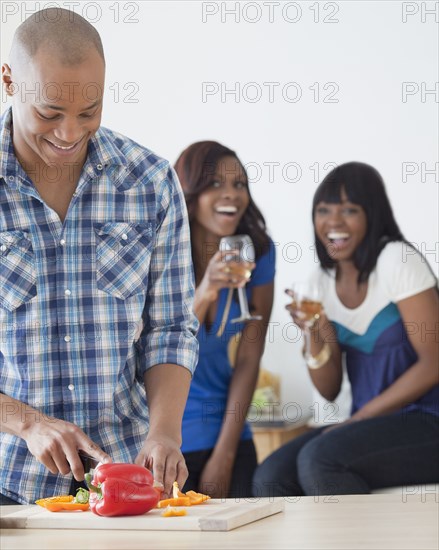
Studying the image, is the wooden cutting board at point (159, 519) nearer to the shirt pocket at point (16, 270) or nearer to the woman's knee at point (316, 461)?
the shirt pocket at point (16, 270)

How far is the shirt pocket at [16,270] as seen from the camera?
152cm

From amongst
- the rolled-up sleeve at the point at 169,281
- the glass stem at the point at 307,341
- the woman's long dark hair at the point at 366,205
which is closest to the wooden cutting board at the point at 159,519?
the rolled-up sleeve at the point at 169,281

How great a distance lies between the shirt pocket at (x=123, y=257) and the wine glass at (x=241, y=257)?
111cm

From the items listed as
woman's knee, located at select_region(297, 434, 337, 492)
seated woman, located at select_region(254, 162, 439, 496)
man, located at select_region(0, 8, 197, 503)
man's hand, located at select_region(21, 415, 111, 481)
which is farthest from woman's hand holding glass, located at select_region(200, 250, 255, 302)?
man's hand, located at select_region(21, 415, 111, 481)

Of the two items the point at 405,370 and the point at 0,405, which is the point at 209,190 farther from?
the point at 0,405

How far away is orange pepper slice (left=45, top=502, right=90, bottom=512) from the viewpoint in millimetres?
1310

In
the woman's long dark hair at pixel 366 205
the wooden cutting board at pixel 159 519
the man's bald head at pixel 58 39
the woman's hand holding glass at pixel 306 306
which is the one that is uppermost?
the man's bald head at pixel 58 39

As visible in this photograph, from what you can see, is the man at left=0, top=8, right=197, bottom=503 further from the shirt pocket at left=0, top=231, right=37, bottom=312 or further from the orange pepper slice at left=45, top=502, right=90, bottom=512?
the orange pepper slice at left=45, top=502, right=90, bottom=512

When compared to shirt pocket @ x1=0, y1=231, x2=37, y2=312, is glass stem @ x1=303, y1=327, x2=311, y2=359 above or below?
below

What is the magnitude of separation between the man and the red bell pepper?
114 mm

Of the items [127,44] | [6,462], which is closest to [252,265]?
[6,462]

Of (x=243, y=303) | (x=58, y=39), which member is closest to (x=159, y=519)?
(x=58, y=39)

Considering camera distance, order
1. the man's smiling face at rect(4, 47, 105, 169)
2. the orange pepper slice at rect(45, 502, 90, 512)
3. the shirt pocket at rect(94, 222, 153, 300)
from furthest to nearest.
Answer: the shirt pocket at rect(94, 222, 153, 300)
the man's smiling face at rect(4, 47, 105, 169)
the orange pepper slice at rect(45, 502, 90, 512)

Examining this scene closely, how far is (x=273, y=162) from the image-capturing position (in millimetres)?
4086
